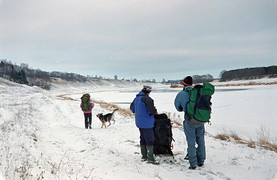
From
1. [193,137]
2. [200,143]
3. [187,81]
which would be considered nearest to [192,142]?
[193,137]

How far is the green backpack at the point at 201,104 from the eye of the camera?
4.36m

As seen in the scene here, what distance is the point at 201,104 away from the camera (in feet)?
14.4

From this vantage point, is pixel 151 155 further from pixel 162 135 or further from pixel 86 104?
pixel 86 104

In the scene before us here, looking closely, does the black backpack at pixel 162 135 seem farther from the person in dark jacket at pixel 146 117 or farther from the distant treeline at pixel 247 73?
the distant treeline at pixel 247 73

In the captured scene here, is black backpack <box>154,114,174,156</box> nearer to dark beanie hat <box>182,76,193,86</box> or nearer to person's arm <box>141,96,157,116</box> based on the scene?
person's arm <box>141,96,157,116</box>

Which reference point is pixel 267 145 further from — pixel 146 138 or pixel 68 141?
pixel 68 141

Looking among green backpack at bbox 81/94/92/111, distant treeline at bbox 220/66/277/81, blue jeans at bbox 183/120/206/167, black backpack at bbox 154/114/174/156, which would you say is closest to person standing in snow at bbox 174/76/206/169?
blue jeans at bbox 183/120/206/167

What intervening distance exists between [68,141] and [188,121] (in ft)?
14.9

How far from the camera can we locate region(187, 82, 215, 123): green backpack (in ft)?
14.3

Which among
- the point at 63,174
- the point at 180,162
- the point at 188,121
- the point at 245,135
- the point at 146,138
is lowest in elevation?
the point at 245,135

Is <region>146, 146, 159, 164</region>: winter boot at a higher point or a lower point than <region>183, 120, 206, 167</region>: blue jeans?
lower

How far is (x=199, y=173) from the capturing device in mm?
4301

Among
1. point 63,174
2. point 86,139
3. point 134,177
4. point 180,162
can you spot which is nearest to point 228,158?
point 180,162

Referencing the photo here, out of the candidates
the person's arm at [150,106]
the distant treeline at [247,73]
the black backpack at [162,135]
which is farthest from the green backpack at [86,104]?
the distant treeline at [247,73]
